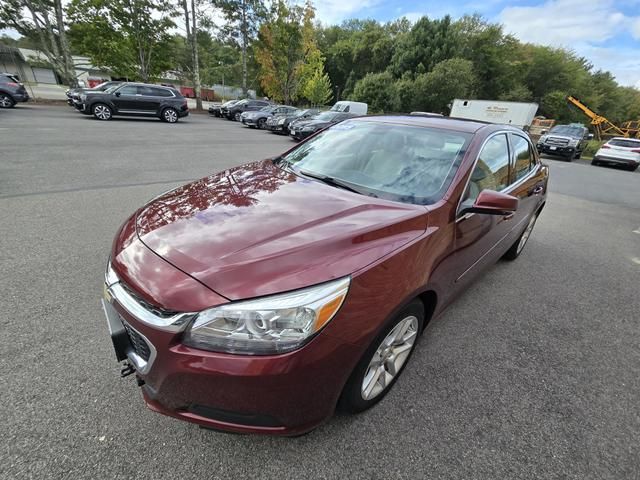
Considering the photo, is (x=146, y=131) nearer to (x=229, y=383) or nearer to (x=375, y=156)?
(x=375, y=156)

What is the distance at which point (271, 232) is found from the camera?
5.32ft

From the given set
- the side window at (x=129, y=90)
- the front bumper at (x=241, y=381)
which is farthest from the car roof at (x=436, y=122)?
the side window at (x=129, y=90)

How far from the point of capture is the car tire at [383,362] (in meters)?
1.56

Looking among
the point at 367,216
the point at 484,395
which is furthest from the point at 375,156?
the point at 484,395

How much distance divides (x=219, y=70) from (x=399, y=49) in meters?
28.6

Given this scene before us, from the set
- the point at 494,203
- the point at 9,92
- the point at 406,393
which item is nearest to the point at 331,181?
the point at 494,203

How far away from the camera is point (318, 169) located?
2510 millimetres

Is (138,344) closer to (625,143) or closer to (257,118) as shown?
(257,118)

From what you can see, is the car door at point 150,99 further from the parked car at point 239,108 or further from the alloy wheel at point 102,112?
the parked car at point 239,108

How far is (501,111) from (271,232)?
93.1 feet

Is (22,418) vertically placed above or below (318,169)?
below

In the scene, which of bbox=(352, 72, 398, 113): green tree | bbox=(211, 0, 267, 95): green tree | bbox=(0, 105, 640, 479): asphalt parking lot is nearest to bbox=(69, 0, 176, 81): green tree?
bbox=(211, 0, 267, 95): green tree

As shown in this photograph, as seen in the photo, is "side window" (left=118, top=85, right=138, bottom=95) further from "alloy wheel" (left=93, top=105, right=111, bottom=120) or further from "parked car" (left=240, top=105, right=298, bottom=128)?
"parked car" (left=240, top=105, right=298, bottom=128)

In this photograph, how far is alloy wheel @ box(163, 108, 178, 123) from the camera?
1641cm
